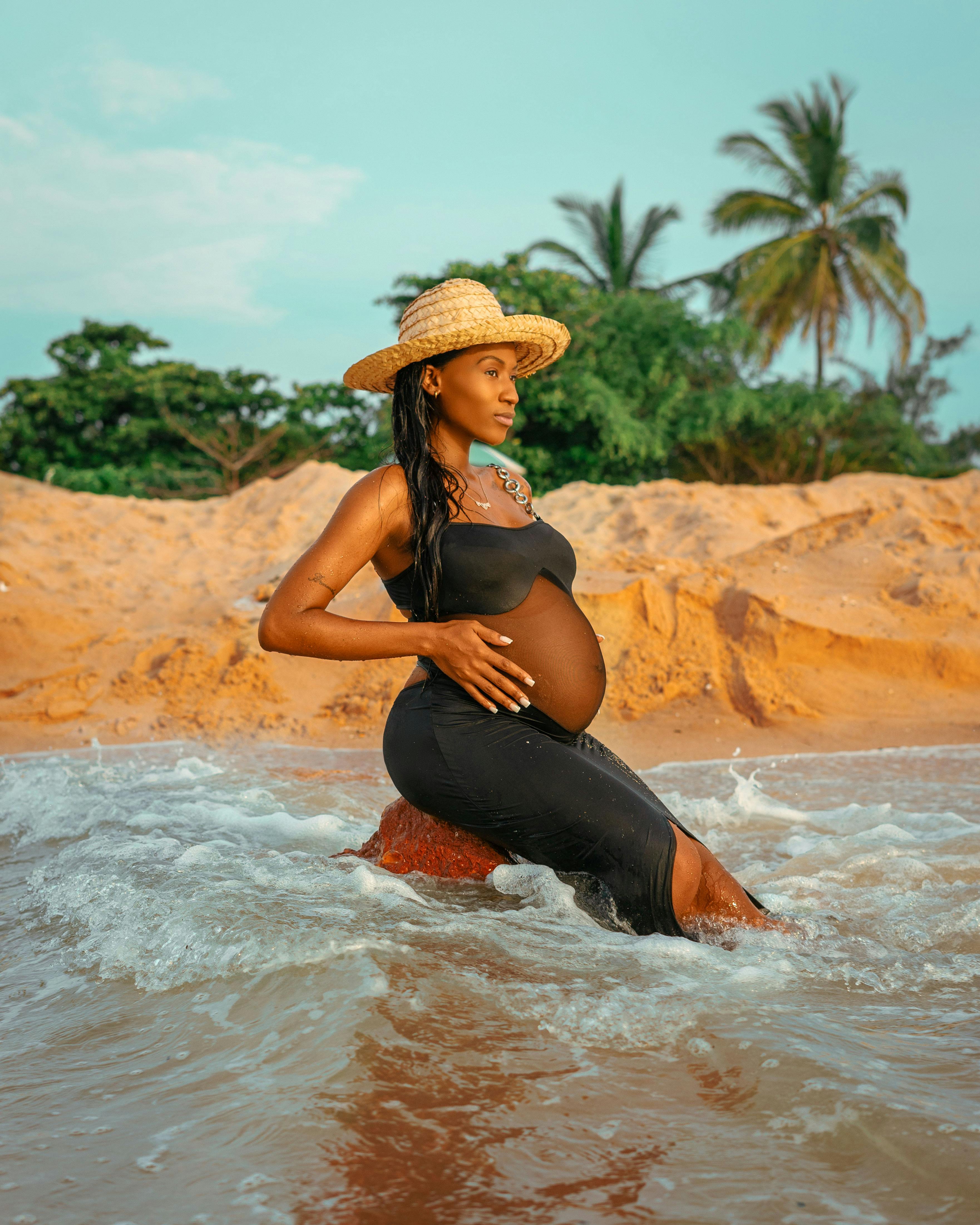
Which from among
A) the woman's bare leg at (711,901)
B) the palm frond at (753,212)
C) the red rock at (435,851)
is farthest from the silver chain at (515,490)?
the palm frond at (753,212)

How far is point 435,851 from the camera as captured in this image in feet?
9.39

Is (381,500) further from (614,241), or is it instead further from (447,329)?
(614,241)

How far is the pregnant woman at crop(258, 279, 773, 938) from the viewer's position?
2.49 meters

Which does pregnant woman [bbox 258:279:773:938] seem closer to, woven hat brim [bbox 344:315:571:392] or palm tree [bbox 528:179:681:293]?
woven hat brim [bbox 344:315:571:392]

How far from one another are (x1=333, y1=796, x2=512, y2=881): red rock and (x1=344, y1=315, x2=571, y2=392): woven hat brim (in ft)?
4.12

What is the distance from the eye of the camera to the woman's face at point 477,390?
9.13ft

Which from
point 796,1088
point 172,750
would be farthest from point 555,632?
point 172,750

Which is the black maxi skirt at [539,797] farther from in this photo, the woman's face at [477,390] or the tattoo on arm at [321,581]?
the woman's face at [477,390]

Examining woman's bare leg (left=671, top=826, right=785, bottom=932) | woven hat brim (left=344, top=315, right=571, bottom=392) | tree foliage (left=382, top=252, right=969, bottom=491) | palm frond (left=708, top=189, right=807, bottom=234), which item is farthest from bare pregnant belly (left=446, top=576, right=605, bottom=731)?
palm frond (left=708, top=189, right=807, bottom=234)

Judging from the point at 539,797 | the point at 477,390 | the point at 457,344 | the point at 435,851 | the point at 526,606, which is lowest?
the point at 435,851

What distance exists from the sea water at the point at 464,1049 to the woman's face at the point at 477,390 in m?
1.25

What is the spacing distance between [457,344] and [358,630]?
2.82 feet

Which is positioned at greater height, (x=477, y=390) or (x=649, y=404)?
(x=649, y=404)

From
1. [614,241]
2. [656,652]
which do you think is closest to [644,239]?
[614,241]
